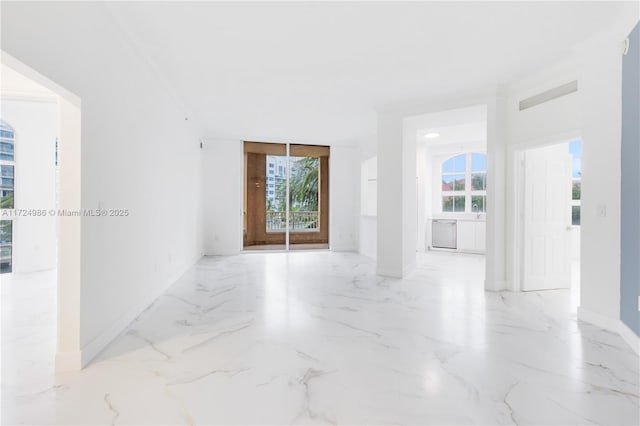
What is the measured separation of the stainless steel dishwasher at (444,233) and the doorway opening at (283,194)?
2.80 m

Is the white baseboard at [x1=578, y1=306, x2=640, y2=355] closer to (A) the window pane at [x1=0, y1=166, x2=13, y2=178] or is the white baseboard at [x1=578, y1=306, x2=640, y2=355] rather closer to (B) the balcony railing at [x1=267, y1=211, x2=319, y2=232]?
(B) the balcony railing at [x1=267, y1=211, x2=319, y2=232]

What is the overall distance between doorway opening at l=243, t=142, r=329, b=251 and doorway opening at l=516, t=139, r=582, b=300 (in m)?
4.71

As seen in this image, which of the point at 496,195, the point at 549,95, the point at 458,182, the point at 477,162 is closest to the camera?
the point at 549,95

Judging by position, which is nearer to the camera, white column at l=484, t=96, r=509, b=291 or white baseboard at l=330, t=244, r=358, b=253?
white column at l=484, t=96, r=509, b=291

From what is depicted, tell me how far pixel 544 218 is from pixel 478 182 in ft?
12.4

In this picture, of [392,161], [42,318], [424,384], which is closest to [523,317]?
[424,384]

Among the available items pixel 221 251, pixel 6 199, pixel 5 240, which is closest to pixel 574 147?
pixel 221 251

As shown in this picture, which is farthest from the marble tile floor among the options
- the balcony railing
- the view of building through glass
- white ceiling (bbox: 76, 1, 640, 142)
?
the balcony railing

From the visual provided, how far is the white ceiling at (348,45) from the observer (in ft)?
7.92

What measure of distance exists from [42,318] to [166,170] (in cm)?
201

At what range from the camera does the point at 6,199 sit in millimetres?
4863

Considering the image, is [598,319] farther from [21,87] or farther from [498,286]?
[21,87]

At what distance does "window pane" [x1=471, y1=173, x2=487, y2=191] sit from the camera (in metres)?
7.64

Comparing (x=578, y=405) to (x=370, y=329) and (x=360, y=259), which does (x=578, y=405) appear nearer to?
(x=370, y=329)
